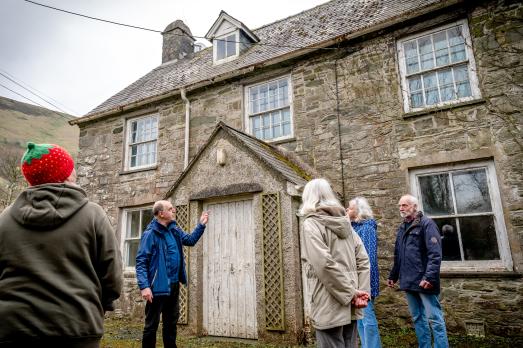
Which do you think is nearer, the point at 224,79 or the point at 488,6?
the point at 488,6

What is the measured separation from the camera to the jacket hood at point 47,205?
74.9 inches

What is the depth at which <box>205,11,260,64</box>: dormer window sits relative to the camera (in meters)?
10.3

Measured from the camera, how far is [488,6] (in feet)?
21.2

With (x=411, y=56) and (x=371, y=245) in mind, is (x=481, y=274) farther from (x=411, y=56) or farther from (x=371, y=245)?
(x=411, y=56)

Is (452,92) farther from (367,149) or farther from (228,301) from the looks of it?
(228,301)

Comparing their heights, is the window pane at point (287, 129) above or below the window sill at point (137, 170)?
above

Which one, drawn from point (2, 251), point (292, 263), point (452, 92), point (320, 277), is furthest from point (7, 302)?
point (452, 92)

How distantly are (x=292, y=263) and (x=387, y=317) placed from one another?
224cm

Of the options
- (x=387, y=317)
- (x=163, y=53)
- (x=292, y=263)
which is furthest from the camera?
(x=163, y=53)

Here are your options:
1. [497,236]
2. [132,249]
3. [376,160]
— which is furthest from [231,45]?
[497,236]

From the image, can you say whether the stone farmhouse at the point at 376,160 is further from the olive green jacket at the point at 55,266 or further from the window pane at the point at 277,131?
A: the olive green jacket at the point at 55,266

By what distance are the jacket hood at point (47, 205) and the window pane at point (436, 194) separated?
6044 mm

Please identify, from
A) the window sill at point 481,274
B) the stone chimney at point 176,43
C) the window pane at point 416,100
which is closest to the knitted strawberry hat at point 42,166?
the window sill at point 481,274

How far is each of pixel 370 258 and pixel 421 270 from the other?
60 centimetres
